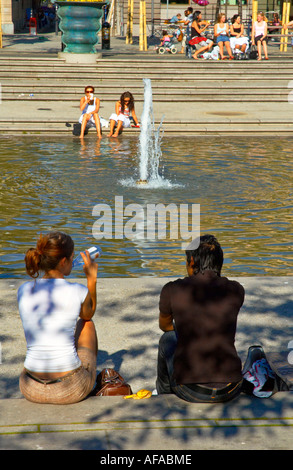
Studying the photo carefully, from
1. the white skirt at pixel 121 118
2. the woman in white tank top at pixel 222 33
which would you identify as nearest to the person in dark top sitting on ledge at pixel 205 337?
the white skirt at pixel 121 118

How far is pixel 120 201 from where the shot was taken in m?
11.2

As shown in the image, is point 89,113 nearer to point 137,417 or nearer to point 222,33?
point 222,33

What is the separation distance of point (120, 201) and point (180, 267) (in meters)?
3.21

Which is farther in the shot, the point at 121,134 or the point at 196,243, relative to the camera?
the point at 121,134

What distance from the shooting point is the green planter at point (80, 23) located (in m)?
23.5

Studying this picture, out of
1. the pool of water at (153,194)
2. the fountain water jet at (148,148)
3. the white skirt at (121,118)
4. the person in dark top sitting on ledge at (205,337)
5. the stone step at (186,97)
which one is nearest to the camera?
the person in dark top sitting on ledge at (205,337)

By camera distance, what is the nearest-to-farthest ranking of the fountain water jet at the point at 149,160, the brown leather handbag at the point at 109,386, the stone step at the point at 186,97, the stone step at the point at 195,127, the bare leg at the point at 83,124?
the brown leather handbag at the point at 109,386 → the fountain water jet at the point at 149,160 → the bare leg at the point at 83,124 → the stone step at the point at 195,127 → the stone step at the point at 186,97

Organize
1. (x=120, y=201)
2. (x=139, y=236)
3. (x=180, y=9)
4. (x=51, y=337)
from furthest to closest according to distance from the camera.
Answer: (x=180, y=9)
(x=120, y=201)
(x=139, y=236)
(x=51, y=337)

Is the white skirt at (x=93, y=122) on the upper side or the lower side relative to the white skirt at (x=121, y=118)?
lower

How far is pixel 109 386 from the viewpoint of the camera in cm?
466

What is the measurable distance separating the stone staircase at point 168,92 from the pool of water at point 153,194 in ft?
4.11

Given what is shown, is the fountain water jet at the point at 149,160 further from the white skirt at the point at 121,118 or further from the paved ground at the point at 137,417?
the paved ground at the point at 137,417

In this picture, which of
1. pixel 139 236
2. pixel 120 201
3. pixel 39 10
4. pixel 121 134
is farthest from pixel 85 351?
pixel 39 10
